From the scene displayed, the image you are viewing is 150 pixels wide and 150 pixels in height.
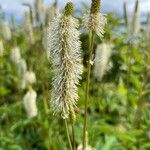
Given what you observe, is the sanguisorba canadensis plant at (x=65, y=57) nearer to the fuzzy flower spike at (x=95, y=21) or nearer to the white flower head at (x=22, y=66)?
the fuzzy flower spike at (x=95, y=21)

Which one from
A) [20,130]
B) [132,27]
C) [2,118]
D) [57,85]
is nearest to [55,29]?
[57,85]

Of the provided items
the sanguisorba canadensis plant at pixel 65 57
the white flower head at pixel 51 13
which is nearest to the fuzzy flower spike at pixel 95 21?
the sanguisorba canadensis plant at pixel 65 57

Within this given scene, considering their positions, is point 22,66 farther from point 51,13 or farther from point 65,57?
point 65,57

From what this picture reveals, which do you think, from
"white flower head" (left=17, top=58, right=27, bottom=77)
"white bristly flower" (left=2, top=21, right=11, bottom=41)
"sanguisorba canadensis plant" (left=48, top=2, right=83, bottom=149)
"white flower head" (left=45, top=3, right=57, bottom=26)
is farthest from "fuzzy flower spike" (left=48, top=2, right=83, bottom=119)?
"white bristly flower" (left=2, top=21, right=11, bottom=41)

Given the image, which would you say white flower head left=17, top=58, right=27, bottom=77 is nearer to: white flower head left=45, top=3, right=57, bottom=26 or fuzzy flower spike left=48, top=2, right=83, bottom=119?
white flower head left=45, top=3, right=57, bottom=26

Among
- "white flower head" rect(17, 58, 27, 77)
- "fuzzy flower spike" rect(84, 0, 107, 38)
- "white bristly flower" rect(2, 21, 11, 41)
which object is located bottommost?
"white flower head" rect(17, 58, 27, 77)

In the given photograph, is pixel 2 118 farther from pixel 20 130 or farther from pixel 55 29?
pixel 55 29

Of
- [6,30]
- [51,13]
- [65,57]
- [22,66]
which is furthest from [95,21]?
[6,30]

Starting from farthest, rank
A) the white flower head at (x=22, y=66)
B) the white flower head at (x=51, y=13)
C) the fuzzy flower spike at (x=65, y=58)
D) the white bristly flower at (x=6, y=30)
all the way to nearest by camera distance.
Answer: the white bristly flower at (x=6, y=30) < the white flower head at (x=22, y=66) < the white flower head at (x=51, y=13) < the fuzzy flower spike at (x=65, y=58)
